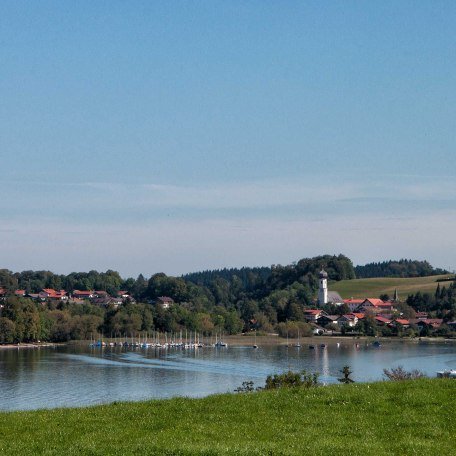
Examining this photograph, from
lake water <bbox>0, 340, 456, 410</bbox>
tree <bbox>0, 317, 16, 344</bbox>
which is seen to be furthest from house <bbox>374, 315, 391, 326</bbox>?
tree <bbox>0, 317, 16, 344</bbox>

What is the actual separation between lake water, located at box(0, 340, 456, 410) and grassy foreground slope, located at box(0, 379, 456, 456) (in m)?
18.0

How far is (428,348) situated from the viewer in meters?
116

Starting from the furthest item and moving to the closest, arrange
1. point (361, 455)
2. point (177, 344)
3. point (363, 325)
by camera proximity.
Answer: point (363, 325)
point (177, 344)
point (361, 455)

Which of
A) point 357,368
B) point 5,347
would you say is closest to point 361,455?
point 357,368

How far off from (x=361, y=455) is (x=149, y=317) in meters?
126

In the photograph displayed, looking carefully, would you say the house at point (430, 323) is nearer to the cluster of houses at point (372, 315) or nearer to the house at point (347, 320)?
the cluster of houses at point (372, 315)

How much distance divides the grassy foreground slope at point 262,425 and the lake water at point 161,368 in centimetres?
1798

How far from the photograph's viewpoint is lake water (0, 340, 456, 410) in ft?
172

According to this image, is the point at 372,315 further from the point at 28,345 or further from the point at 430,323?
the point at 28,345

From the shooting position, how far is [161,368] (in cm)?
7912

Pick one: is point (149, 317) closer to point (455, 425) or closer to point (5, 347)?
point (5, 347)

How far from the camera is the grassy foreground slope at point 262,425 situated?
1377 centimetres

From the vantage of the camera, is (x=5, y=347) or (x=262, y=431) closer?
(x=262, y=431)

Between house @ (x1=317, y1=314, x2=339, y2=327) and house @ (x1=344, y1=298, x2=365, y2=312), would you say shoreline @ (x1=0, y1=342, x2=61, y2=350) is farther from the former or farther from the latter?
house @ (x1=344, y1=298, x2=365, y2=312)
